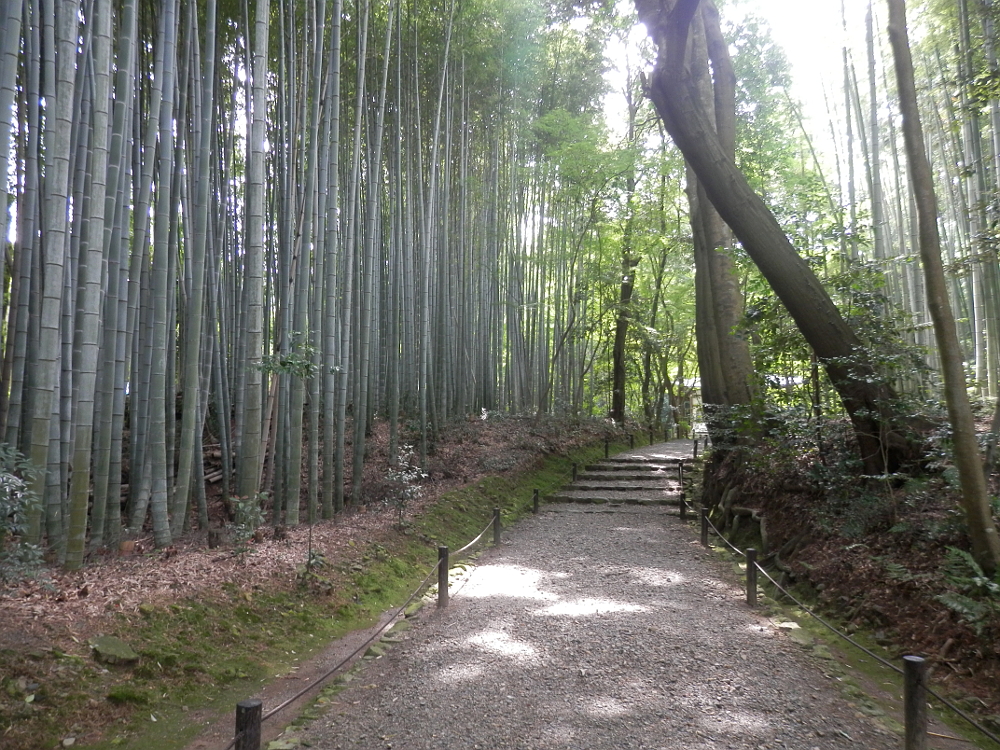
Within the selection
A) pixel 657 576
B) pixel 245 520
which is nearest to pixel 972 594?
pixel 657 576

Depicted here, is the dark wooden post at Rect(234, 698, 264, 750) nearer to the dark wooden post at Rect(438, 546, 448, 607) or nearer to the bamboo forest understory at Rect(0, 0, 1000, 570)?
the bamboo forest understory at Rect(0, 0, 1000, 570)

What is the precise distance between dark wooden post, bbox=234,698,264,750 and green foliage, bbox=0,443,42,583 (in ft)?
5.00

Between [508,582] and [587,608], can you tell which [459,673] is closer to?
[587,608]

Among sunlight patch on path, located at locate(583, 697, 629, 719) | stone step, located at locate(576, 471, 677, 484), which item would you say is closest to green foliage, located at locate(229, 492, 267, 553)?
sunlight patch on path, located at locate(583, 697, 629, 719)

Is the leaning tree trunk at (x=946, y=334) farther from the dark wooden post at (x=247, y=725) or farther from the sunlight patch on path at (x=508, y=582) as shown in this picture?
the dark wooden post at (x=247, y=725)

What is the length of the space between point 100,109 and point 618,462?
391 inches

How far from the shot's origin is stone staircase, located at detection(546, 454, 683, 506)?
9.39m

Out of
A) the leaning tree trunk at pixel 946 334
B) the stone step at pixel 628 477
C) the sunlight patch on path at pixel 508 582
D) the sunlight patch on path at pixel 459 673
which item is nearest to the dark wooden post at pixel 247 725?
the sunlight patch on path at pixel 459 673

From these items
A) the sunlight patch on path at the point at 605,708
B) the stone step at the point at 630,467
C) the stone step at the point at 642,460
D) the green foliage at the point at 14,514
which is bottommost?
the sunlight patch on path at the point at 605,708

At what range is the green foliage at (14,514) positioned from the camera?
2.83 metres

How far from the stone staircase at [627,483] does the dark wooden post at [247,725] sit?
24.6ft

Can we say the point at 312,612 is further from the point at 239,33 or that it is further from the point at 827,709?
the point at 239,33

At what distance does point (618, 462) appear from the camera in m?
12.0

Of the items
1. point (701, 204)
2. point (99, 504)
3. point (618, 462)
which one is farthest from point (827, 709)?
point (618, 462)
